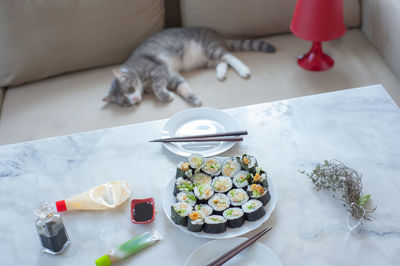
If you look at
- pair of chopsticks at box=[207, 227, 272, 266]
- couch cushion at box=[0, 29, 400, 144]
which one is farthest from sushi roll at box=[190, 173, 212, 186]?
couch cushion at box=[0, 29, 400, 144]

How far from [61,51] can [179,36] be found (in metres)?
0.55

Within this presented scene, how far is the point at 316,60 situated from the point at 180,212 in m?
1.14

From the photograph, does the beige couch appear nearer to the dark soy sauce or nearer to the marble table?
the marble table

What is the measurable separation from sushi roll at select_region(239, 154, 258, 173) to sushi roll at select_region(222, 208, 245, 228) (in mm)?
141

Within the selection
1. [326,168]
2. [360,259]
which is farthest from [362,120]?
[360,259]

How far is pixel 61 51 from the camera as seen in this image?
1980mm

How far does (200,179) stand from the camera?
126cm

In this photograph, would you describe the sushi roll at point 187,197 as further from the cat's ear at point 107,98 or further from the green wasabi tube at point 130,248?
the cat's ear at point 107,98

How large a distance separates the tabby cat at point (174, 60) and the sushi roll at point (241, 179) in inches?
28.1

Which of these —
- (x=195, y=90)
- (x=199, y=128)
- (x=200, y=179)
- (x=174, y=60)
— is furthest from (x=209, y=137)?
(x=174, y=60)

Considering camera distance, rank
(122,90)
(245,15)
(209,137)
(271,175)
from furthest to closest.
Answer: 1. (245,15)
2. (122,90)
3. (209,137)
4. (271,175)

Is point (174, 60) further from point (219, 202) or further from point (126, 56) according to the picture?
point (219, 202)

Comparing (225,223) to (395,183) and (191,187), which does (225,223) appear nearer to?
(191,187)

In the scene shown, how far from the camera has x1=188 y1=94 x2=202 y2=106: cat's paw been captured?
1860mm
